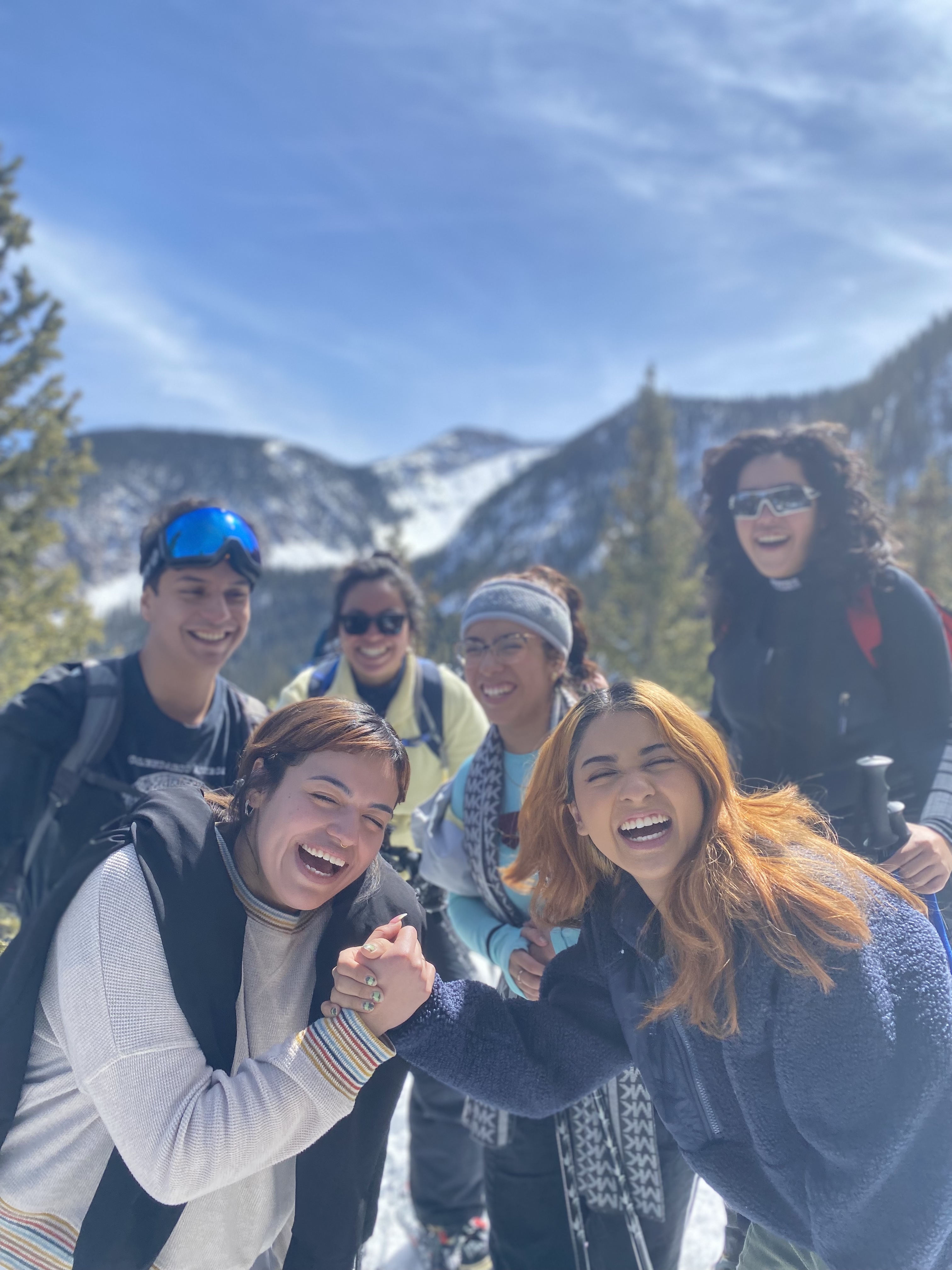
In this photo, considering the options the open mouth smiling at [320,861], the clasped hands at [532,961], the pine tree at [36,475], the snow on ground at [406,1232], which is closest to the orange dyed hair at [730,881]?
the clasped hands at [532,961]

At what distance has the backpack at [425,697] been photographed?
3.64 meters

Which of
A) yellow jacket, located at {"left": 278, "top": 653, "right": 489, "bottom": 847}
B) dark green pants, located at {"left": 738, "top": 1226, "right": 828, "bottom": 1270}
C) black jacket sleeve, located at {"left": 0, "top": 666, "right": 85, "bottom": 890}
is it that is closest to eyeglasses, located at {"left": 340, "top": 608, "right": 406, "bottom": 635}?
yellow jacket, located at {"left": 278, "top": 653, "right": 489, "bottom": 847}

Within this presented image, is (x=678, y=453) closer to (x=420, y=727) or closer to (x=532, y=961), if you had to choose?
(x=420, y=727)

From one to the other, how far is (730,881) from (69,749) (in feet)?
7.37

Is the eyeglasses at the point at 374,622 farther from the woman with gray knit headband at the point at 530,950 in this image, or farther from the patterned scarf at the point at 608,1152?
the patterned scarf at the point at 608,1152

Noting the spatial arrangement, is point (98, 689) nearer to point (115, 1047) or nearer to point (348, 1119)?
point (115, 1047)

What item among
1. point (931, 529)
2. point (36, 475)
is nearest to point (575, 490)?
point (931, 529)

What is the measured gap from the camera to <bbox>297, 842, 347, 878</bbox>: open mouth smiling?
1.87 meters

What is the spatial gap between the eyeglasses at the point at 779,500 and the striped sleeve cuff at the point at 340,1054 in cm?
241

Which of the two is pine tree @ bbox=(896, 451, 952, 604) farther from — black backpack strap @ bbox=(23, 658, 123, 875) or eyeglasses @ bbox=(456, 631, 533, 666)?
black backpack strap @ bbox=(23, 658, 123, 875)

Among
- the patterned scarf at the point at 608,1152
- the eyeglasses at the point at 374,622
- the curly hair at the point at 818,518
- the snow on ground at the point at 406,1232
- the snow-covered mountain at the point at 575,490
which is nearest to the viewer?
the patterned scarf at the point at 608,1152

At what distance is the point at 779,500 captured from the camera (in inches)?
119

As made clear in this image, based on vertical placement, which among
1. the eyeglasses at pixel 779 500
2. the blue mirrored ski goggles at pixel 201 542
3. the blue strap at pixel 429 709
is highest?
the eyeglasses at pixel 779 500

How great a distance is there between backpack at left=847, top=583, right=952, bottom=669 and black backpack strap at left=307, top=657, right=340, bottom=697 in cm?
244
